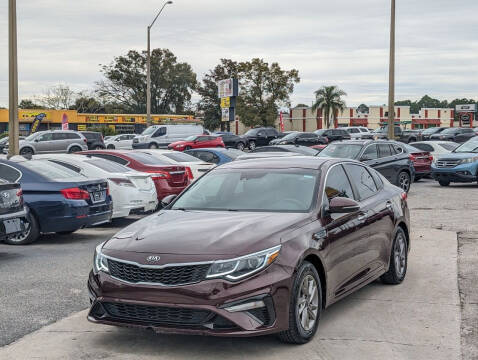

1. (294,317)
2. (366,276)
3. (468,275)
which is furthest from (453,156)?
(294,317)

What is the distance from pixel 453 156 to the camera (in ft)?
75.3

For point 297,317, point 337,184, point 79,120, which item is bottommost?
point 297,317

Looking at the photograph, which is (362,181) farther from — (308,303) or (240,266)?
(240,266)

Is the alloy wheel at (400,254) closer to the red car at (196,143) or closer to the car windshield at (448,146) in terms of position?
the car windshield at (448,146)

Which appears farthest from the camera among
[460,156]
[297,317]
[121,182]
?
[460,156]

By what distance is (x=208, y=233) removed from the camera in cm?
574

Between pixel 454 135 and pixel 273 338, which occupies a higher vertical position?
pixel 454 135

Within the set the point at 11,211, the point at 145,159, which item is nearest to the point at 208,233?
the point at 11,211

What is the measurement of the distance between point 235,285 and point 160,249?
68 centimetres

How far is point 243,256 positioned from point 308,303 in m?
0.82

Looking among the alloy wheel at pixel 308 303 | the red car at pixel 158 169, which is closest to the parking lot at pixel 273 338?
the alloy wheel at pixel 308 303

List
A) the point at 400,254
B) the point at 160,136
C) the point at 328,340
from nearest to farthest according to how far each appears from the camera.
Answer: the point at 328,340
the point at 400,254
the point at 160,136

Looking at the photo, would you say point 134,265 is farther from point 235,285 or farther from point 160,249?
point 235,285

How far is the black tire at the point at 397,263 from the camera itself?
8070 mm
